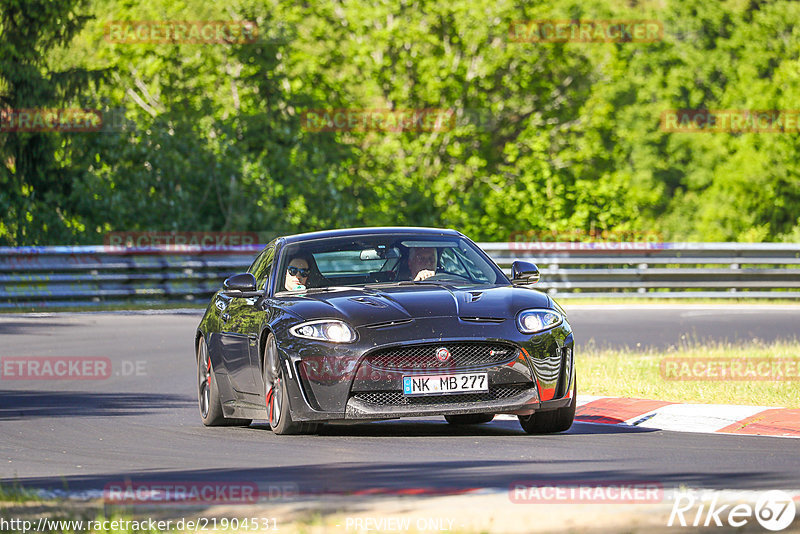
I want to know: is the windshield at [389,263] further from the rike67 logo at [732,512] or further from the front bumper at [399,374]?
the rike67 logo at [732,512]

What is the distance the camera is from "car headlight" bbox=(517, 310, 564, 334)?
9.25 meters

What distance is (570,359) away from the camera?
943 centimetres

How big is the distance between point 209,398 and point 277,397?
5.39 feet

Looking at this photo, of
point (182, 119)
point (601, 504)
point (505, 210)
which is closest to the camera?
point (601, 504)

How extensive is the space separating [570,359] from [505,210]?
105 feet

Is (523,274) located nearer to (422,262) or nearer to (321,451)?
(422,262)

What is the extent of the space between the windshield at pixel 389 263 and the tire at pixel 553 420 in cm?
115

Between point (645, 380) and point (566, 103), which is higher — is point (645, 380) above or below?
above

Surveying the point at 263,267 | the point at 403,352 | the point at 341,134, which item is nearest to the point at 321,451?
the point at 403,352

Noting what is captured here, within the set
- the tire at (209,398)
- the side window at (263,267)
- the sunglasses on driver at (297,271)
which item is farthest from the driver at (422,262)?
the tire at (209,398)

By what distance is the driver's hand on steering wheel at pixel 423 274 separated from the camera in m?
10.3

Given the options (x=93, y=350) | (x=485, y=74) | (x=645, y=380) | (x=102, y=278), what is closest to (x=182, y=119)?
(x=102, y=278)

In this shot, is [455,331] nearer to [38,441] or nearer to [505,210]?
[38,441]

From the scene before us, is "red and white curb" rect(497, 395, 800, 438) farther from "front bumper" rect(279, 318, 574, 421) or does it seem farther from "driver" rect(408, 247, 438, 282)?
"front bumper" rect(279, 318, 574, 421)
